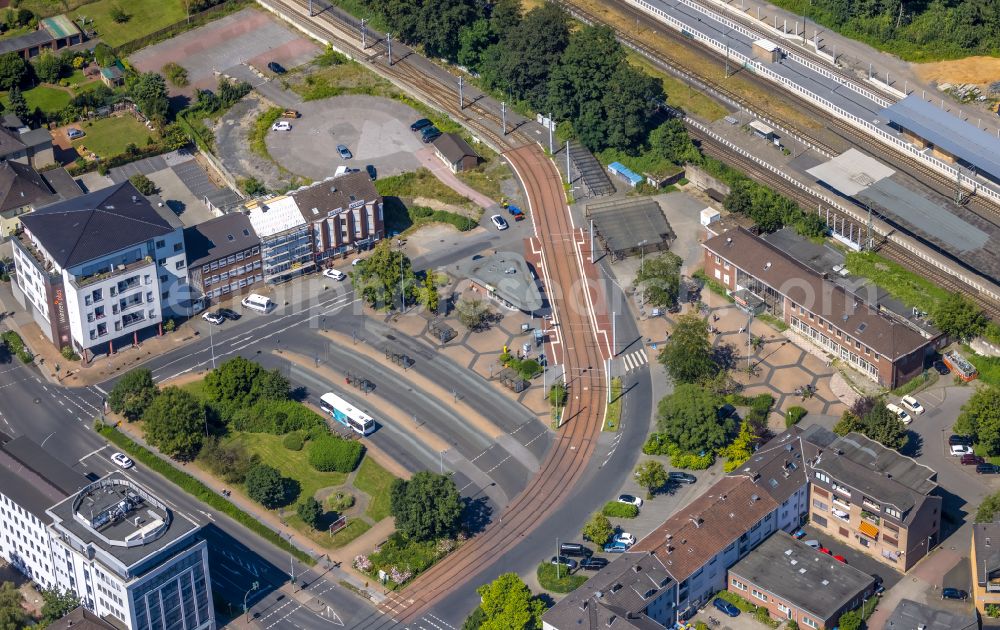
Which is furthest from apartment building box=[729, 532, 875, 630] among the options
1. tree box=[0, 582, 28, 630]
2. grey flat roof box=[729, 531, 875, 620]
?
tree box=[0, 582, 28, 630]

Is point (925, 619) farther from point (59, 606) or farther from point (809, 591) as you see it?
point (59, 606)

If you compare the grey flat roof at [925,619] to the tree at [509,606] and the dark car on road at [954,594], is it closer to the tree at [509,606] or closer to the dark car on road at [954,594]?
the dark car on road at [954,594]

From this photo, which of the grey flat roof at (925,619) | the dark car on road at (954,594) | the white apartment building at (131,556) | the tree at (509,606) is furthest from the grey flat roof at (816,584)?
the white apartment building at (131,556)

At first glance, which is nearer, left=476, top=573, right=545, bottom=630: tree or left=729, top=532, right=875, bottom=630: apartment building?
left=476, top=573, right=545, bottom=630: tree

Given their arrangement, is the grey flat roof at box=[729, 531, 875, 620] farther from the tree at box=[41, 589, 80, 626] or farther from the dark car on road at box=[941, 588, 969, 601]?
the tree at box=[41, 589, 80, 626]

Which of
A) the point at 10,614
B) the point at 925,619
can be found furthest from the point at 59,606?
the point at 925,619

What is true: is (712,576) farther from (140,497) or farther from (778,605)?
(140,497)

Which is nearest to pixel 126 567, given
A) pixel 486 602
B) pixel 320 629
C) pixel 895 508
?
pixel 320 629
